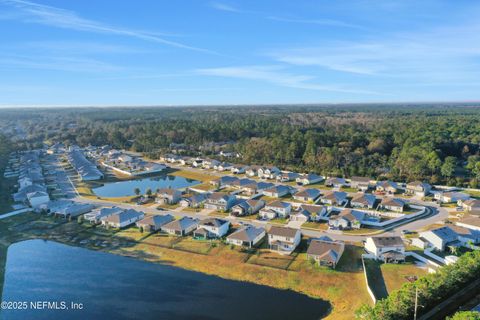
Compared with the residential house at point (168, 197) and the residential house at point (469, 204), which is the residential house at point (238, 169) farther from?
the residential house at point (469, 204)

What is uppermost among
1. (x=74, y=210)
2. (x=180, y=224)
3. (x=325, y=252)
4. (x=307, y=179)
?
(x=307, y=179)

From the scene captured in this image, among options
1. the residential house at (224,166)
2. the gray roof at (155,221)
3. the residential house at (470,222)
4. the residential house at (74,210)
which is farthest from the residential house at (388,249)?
the residential house at (224,166)

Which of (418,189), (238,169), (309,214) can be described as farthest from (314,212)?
(238,169)

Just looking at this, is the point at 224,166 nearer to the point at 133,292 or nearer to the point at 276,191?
the point at 276,191

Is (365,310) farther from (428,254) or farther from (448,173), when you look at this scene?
(448,173)

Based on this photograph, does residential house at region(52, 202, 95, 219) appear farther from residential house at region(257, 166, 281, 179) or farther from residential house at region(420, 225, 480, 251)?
residential house at region(420, 225, 480, 251)

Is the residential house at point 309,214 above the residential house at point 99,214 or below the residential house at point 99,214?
above

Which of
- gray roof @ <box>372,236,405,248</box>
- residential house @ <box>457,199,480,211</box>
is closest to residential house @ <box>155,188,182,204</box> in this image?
gray roof @ <box>372,236,405,248</box>

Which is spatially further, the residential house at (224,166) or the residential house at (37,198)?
the residential house at (224,166)
